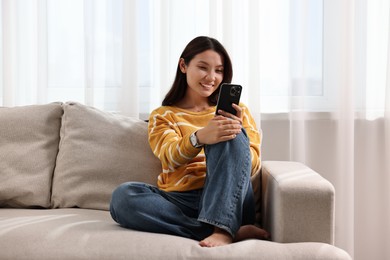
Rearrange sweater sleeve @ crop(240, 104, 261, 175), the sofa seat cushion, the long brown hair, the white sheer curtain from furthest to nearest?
the white sheer curtain, the long brown hair, sweater sleeve @ crop(240, 104, 261, 175), the sofa seat cushion

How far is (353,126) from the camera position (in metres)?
2.73

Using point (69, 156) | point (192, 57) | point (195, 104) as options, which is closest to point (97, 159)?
point (69, 156)

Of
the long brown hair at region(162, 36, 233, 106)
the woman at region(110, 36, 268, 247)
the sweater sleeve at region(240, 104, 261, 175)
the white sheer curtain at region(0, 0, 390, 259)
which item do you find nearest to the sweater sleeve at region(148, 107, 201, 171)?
the woman at region(110, 36, 268, 247)

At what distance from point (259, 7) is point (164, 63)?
0.52 meters

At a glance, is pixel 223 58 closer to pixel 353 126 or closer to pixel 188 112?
pixel 188 112

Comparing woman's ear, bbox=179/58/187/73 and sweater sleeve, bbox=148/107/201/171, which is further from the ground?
woman's ear, bbox=179/58/187/73

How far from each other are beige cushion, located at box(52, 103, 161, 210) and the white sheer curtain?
344 mm

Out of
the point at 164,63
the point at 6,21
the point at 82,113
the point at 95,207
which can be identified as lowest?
the point at 95,207

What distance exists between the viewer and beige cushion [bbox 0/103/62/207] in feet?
7.64

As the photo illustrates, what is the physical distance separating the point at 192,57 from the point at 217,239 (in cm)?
80

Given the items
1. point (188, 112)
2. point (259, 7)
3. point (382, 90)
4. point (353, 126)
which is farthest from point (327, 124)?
point (188, 112)

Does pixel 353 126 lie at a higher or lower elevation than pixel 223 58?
lower

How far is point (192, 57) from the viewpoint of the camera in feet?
7.55

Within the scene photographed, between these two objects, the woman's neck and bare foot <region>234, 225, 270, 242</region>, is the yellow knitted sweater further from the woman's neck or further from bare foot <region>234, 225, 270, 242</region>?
bare foot <region>234, 225, 270, 242</region>
